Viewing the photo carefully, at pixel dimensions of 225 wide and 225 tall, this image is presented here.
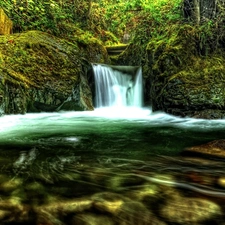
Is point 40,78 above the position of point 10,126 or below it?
above

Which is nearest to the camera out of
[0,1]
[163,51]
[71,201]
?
[71,201]

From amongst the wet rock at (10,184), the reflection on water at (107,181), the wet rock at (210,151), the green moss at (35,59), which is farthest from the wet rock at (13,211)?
the green moss at (35,59)

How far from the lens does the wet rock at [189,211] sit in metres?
1.74

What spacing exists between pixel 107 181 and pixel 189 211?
2.85 ft

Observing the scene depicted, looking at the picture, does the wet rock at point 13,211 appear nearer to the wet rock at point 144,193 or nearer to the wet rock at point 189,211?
the wet rock at point 144,193

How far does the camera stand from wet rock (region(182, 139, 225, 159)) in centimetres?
314

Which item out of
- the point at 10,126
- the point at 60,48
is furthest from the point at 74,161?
the point at 60,48

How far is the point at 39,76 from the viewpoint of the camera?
8117 mm

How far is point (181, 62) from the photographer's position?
7656 mm

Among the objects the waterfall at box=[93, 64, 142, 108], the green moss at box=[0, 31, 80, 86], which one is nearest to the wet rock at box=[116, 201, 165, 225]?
the green moss at box=[0, 31, 80, 86]

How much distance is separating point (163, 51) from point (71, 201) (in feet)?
23.3

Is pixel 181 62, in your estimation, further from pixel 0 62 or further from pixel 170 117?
pixel 0 62

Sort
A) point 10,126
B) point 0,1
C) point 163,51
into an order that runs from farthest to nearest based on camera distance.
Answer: point 0,1 → point 163,51 → point 10,126

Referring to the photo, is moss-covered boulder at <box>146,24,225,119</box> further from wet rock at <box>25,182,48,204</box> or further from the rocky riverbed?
wet rock at <box>25,182,48,204</box>
